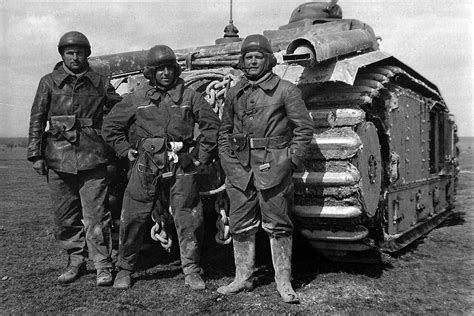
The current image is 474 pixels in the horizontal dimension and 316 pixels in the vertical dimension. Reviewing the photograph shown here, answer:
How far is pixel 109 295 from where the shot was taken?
14.5 ft

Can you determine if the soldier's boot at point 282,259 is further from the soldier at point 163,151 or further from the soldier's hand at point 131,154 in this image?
the soldier's hand at point 131,154

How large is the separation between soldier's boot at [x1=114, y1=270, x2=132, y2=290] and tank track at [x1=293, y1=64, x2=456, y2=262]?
161 cm

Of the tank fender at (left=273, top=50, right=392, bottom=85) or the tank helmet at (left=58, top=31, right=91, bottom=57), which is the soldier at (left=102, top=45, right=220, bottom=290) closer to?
the tank helmet at (left=58, top=31, right=91, bottom=57)

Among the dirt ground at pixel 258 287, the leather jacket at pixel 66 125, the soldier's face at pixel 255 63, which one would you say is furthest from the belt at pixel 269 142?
the leather jacket at pixel 66 125

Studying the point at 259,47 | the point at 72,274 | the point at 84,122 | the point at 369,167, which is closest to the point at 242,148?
the point at 259,47

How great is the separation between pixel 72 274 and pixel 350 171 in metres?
2.73

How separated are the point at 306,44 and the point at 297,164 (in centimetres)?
114

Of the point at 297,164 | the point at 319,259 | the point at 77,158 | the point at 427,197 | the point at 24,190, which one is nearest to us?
the point at 297,164

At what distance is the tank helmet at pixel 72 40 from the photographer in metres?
4.77

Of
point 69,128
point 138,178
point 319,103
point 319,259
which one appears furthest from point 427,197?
point 69,128

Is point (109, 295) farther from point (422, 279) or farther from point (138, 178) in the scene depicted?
point (422, 279)

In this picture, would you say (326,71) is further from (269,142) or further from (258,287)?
(258,287)

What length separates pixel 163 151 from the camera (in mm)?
4516

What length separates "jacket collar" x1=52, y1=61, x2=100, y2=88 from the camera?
4785 mm
